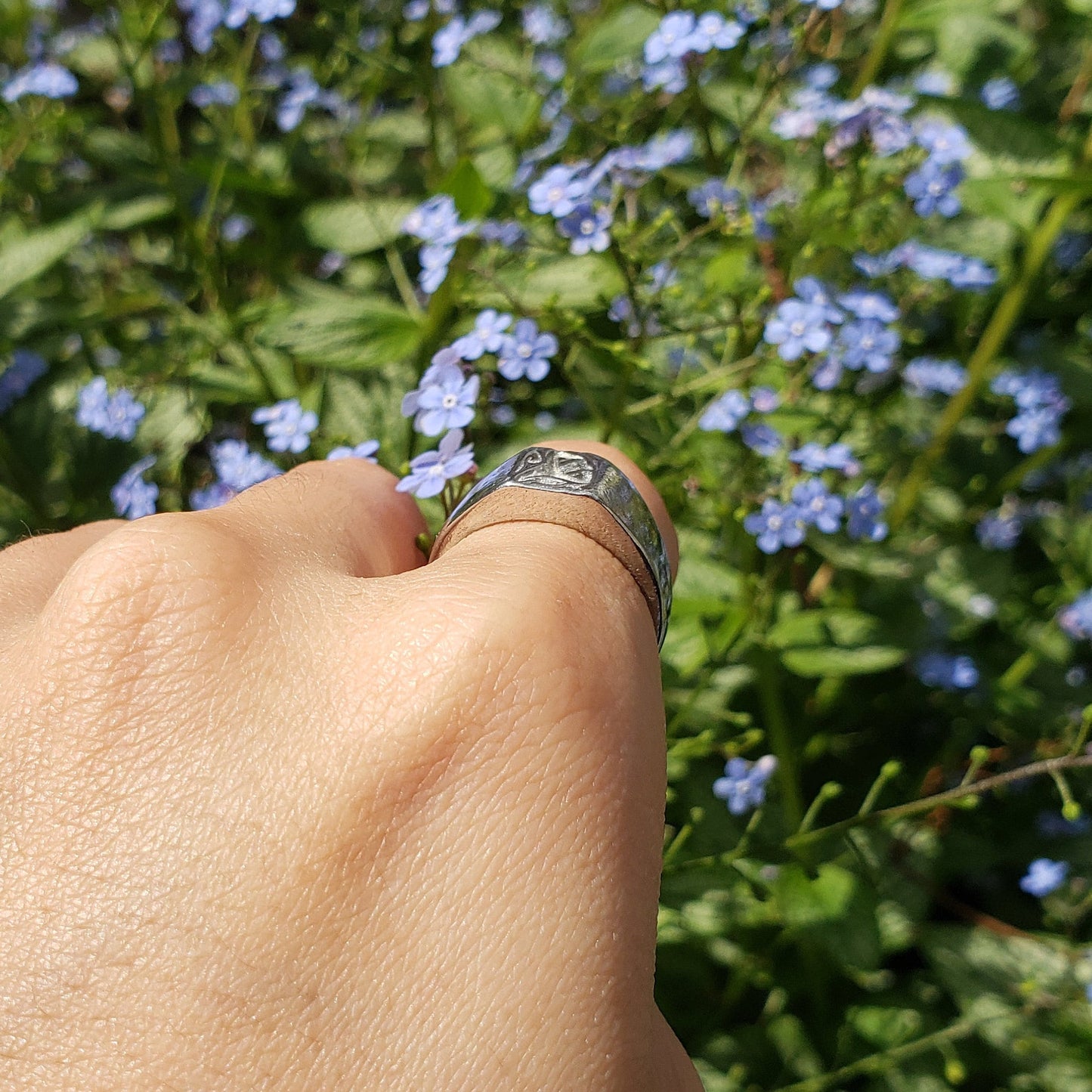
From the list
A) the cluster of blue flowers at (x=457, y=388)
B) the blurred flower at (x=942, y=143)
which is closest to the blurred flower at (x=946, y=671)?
the blurred flower at (x=942, y=143)

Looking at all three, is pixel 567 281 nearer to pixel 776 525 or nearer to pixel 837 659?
pixel 776 525

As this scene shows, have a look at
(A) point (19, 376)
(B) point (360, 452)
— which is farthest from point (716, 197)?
(A) point (19, 376)

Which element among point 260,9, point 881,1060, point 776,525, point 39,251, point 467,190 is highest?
point 260,9

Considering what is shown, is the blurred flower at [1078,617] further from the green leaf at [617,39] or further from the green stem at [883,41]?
the green leaf at [617,39]

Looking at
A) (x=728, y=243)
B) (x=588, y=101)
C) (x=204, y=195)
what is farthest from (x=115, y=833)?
(x=204, y=195)

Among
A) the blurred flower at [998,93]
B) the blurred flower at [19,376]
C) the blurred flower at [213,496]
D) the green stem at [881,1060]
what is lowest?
the green stem at [881,1060]

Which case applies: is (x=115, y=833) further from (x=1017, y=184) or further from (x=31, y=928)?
(x=1017, y=184)
